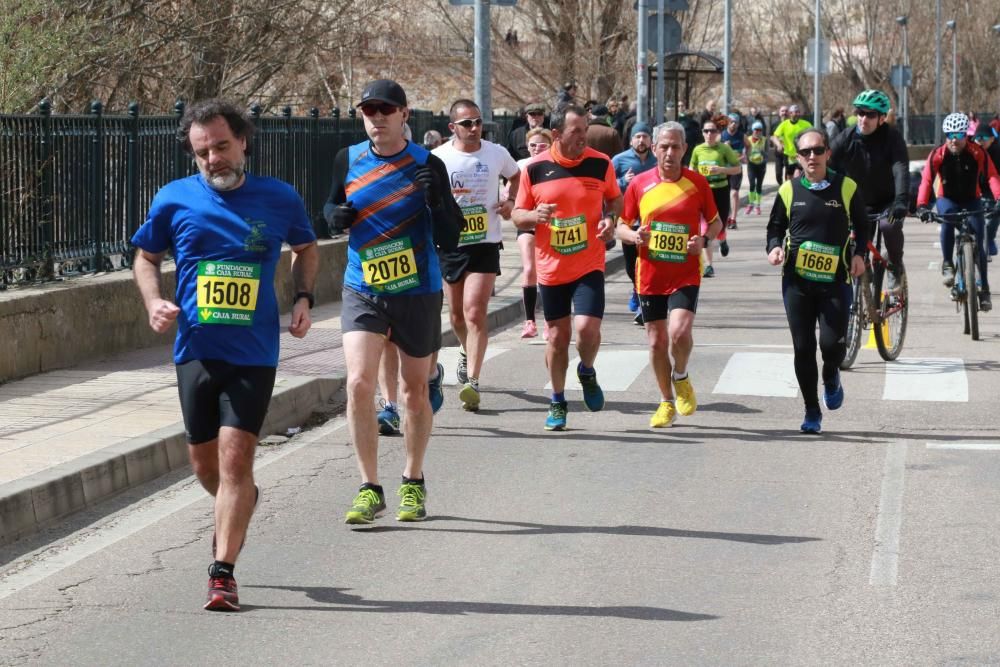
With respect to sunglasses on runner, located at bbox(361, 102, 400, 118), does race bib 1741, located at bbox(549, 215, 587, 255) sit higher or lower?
lower

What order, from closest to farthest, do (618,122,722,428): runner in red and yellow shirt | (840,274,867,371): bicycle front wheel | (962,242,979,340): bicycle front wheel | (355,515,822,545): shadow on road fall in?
(355,515,822,545): shadow on road → (618,122,722,428): runner in red and yellow shirt → (840,274,867,371): bicycle front wheel → (962,242,979,340): bicycle front wheel

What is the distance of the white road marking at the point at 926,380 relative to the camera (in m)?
11.8

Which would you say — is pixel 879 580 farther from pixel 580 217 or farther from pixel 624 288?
pixel 624 288

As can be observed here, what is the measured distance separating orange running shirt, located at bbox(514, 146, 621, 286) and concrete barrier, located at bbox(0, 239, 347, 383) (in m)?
3.43

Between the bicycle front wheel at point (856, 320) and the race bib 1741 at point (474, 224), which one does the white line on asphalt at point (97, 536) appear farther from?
the bicycle front wheel at point (856, 320)

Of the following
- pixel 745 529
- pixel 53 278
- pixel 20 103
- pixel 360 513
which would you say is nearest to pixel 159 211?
pixel 360 513

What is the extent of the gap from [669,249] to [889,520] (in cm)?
294

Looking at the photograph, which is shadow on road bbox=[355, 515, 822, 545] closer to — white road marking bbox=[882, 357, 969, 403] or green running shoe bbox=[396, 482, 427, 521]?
green running shoe bbox=[396, 482, 427, 521]

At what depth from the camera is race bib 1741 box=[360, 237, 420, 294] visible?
783cm

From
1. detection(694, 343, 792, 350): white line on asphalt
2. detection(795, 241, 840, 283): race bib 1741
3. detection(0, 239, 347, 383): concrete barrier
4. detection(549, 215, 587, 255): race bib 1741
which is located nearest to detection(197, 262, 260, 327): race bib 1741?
detection(549, 215, 587, 255): race bib 1741

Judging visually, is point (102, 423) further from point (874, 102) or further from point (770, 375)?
point (874, 102)

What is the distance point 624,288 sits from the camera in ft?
65.4

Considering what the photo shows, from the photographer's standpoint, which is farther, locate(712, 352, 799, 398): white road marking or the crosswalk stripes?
locate(712, 352, 799, 398): white road marking

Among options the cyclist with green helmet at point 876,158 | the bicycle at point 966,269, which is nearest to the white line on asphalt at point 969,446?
the cyclist with green helmet at point 876,158
